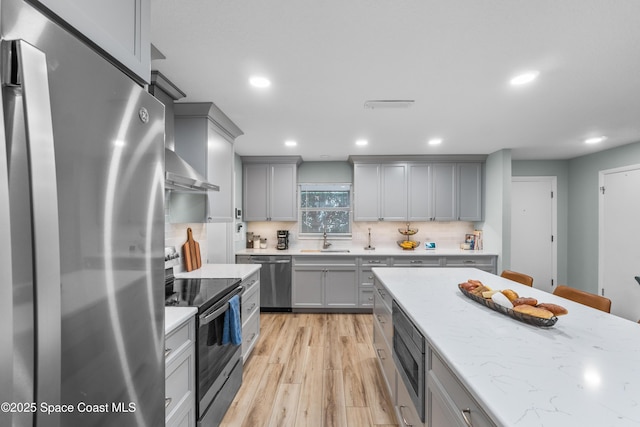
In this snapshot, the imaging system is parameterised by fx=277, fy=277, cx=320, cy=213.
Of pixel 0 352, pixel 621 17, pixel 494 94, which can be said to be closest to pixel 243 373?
pixel 0 352

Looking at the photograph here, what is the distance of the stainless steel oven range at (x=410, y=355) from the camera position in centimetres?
137

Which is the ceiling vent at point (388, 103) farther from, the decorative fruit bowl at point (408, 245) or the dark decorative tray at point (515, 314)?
the decorative fruit bowl at point (408, 245)

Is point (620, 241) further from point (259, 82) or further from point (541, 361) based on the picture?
point (259, 82)

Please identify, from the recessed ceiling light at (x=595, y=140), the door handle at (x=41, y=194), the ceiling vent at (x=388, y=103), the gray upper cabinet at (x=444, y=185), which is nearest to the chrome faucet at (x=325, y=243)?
the gray upper cabinet at (x=444, y=185)

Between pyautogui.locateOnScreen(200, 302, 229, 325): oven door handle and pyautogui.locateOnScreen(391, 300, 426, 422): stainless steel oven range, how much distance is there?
1.19 metres

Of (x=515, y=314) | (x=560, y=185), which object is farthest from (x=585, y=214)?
(x=515, y=314)

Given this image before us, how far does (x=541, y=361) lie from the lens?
102 centimetres

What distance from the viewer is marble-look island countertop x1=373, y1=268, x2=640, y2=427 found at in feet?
2.51

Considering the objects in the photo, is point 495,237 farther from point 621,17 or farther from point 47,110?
point 47,110

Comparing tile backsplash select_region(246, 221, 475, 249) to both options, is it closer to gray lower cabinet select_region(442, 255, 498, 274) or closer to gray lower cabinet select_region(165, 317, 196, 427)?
gray lower cabinet select_region(442, 255, 498, 274)

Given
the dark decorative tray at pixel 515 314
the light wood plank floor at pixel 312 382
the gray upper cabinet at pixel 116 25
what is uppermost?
the gray upper cabinet at pixel 116 25

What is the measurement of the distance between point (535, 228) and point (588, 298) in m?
3.61

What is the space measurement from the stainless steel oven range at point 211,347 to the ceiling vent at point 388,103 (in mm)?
1923

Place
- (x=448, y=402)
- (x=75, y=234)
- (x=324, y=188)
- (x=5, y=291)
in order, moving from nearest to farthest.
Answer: (x=5, y=291)
(x=75, y=234)
(x=448, y=402)
(x=324, y=188)
